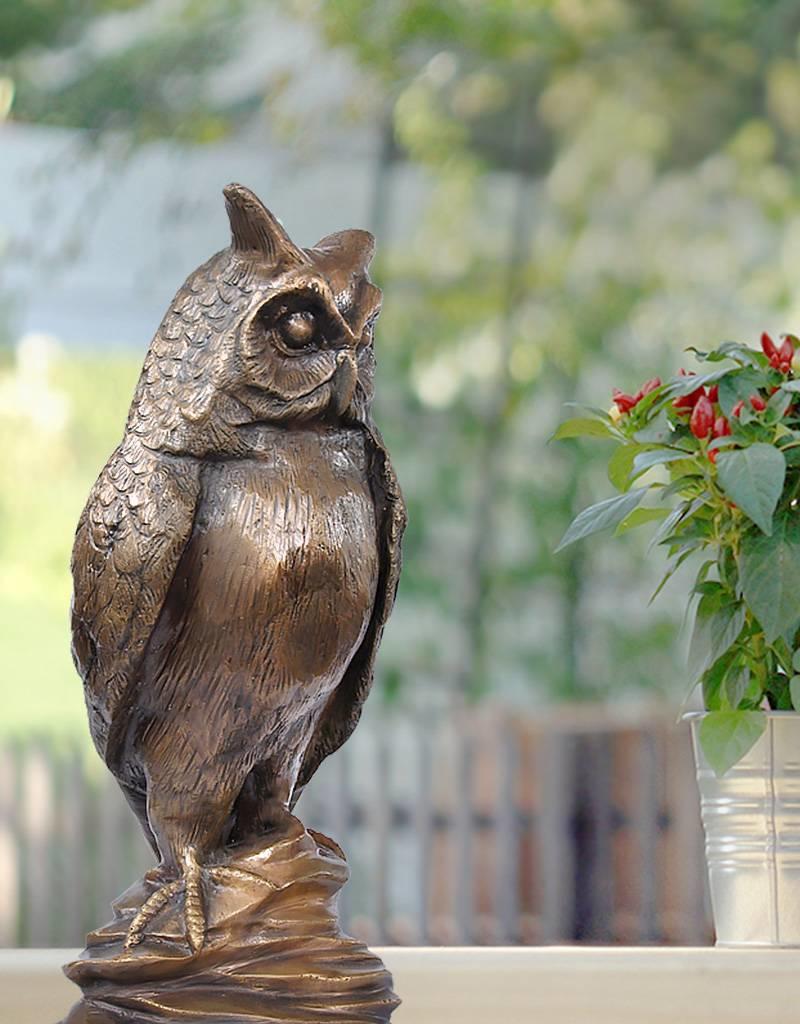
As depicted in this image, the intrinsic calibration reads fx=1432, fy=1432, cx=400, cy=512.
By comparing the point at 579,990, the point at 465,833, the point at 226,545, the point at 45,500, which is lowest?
the point at 465,833

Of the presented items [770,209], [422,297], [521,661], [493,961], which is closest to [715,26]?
[770,209]

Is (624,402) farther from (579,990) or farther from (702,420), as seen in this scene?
(579,990)

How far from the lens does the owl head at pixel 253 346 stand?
0.67 m

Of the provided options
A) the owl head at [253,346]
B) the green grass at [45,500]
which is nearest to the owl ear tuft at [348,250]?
the owl head at [253,346]

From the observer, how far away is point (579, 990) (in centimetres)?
86

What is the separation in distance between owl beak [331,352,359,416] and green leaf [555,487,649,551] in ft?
0.94

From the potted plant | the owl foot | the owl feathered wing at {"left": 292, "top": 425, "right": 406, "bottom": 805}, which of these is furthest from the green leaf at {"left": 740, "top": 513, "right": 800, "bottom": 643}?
the owl foot

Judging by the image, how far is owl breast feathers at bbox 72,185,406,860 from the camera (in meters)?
0.67

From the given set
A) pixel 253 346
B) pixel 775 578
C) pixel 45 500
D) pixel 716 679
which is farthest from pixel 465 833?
pixel 253 346

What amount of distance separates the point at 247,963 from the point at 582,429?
469 millimetres

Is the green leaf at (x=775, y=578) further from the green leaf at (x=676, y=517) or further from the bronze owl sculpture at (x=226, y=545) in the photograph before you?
the bronze owl sculpture at (x=226, y=545)

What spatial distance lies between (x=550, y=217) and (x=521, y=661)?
1.05m

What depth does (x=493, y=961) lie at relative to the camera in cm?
88

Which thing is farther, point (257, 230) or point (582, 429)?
point (582, 429)
